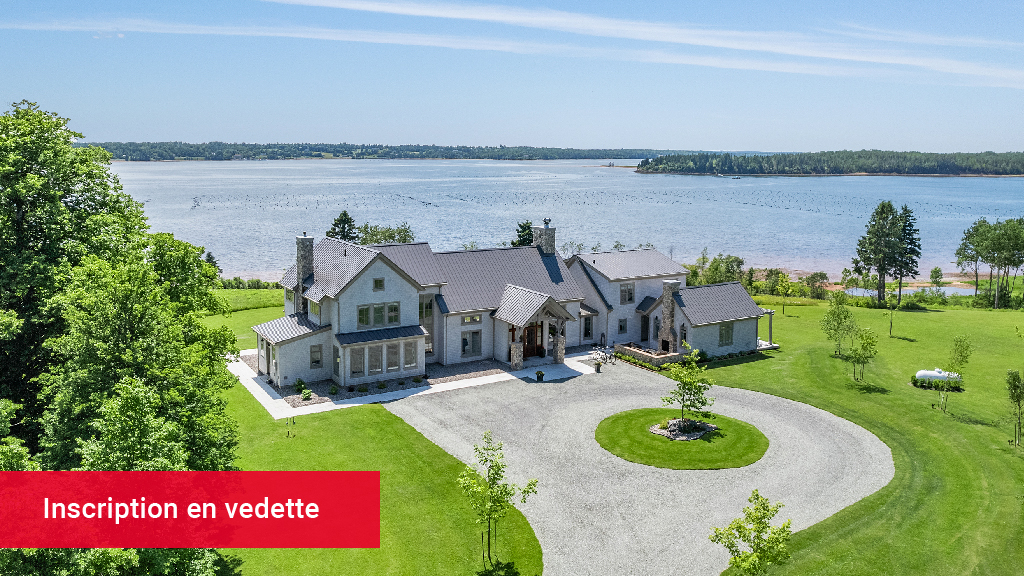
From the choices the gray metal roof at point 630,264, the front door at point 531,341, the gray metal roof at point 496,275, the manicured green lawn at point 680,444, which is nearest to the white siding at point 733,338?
the gray metal roof at point 630,264

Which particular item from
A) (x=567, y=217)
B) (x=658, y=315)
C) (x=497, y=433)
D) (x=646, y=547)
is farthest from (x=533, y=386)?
(x=567, y=217)

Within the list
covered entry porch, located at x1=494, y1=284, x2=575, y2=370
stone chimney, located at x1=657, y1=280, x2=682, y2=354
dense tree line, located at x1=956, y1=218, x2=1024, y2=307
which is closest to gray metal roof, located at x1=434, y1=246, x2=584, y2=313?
covered entry porch, located at x1=494, y1=284, x2=575, y2=370

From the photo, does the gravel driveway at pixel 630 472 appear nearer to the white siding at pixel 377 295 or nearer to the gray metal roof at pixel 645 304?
the white siding at pixel 377 295

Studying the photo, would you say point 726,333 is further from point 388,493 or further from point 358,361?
point 388,493

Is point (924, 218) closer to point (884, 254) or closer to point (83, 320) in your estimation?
point (884, 254)

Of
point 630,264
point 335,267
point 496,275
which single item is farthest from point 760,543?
point 630,264

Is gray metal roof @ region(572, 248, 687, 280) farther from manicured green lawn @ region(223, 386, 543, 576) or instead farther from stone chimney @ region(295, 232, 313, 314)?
manicured green lawn @ region(223, 386, 543, 576)
